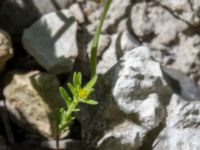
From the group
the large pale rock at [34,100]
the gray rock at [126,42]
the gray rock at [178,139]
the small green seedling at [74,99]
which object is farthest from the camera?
the gray rock at [126,42]

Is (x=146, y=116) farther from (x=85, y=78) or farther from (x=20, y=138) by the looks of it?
(x=20, y=138)

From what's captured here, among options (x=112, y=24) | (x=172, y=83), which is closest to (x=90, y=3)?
(x=112, y=24)

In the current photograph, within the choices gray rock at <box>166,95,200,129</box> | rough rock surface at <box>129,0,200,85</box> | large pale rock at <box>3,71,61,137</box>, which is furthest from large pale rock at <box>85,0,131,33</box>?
gray rock at <box>166,95,200,129</box>

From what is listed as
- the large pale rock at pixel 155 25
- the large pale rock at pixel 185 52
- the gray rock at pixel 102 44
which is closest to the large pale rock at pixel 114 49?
the gray rock at pixel 102 44

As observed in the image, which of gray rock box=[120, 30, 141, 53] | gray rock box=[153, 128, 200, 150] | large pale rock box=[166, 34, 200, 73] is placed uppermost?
gray rock box=[120, 30, 141, 53]

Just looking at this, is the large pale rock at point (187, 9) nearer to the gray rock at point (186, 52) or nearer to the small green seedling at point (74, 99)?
the gray rock at point (186, 52)

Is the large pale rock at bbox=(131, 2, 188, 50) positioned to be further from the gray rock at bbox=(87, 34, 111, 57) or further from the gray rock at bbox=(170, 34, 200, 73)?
the gray rock at bbox=(87, 34, 111, 57)

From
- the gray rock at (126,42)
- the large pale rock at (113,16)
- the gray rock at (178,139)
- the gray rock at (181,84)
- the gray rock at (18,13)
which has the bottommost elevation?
the gray rock at (178,139)
